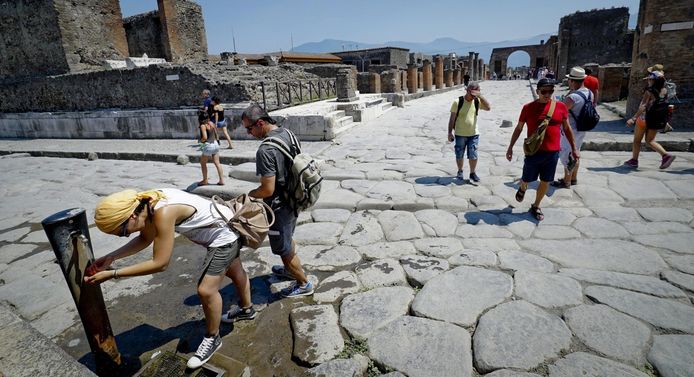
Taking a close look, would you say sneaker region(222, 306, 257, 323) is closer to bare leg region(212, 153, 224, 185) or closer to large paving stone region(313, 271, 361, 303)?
large paving stone region(313, 271, 361, 303)

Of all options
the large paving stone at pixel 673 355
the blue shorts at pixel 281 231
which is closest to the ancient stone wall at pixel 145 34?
the blue shorts at pixel 281 231

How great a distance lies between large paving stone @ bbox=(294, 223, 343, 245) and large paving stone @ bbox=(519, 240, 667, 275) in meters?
1.93

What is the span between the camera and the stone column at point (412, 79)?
805 inches

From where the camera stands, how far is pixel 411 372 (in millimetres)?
2129

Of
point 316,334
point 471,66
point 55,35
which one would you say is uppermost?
point 55,35

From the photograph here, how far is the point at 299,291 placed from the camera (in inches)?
119

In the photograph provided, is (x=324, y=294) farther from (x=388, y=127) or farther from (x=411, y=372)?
(x=388, y=127)

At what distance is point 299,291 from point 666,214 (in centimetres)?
403

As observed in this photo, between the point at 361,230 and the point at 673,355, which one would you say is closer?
the point at 673,355

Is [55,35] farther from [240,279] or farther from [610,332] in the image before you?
[610,332]

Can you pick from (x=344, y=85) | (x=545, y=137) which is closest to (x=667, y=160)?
(x=545, y=137)

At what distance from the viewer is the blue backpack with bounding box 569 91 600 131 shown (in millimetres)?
4625

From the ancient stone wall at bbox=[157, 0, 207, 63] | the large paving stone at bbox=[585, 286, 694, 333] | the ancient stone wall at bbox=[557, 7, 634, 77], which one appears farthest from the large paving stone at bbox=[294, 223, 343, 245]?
the ancient stone wall at bbox=[557, 7, 634, 77]

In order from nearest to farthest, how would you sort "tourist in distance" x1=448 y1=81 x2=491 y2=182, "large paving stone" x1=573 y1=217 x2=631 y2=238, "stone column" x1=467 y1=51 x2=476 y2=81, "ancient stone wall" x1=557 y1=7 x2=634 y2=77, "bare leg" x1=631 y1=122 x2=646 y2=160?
"large paving stone" x1=573 y1=217 x2=631 y2=238, "tourist in distance" x1=448 y1=81 x2=491 y2=182, "bare leg" x1=631 y1=122 x2=646 y2=160, "ancient stone wall" x1=557 y1=7 x2=634 y2=77, "stone column" x1=467 y1=51 x2=476 y2=81
